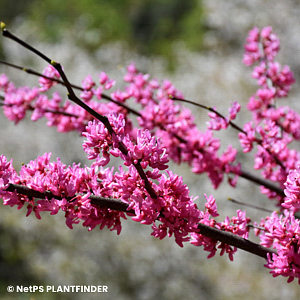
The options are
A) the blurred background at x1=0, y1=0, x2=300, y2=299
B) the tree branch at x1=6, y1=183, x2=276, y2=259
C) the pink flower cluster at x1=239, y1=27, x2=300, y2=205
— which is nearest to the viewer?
the tree branch at x1=6, y1=183, x2=276, y2=259

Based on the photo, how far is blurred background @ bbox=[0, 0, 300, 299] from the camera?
368 cm

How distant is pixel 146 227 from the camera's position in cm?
410

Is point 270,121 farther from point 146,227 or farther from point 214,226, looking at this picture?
point 146,227

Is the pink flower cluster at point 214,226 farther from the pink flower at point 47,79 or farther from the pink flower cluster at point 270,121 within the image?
the pink flower at point 47,79

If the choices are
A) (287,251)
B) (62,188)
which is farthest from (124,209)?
(287,251)

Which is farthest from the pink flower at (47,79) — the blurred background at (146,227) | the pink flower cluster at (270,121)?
the pink flower cluster at (270,121)

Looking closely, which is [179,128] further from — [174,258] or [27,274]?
[27,274]

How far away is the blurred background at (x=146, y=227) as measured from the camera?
3684mm

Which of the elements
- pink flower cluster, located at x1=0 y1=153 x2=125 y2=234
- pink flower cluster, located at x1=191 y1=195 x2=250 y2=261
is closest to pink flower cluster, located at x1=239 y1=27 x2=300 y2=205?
pink flower cluster, located at x1=191 y1=195 x2=250 y2=261

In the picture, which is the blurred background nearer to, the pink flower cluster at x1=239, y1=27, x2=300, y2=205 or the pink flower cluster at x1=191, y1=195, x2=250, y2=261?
the pink flower cluster at x1=239, y1=27, x2=300, y2=205

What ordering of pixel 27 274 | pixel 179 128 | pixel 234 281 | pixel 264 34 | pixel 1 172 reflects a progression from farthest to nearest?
pixel 27 274, pixel 234 281, pixel 264 34, pixel 179 128, pixel 1 172

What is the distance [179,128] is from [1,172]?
746mm

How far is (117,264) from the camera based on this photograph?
3.75 m

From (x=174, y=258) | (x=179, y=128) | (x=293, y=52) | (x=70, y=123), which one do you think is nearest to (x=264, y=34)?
(x=179, y=128)
